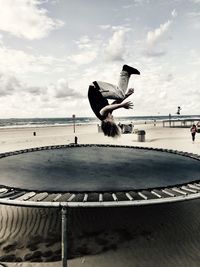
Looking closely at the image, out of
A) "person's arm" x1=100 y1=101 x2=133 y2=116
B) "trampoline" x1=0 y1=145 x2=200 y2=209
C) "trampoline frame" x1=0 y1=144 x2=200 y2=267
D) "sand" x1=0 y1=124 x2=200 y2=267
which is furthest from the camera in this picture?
"person's arm" x1=100 y1=101 x2=133 y2=116

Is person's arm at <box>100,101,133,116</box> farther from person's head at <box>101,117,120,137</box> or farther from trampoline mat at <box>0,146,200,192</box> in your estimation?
trampoline mat at <box>0,146,200,192</box>

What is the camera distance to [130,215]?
1096 centimetres

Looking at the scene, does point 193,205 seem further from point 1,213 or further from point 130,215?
point 1,213

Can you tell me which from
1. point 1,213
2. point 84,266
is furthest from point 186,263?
point 1,213

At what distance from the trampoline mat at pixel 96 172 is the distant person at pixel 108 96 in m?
2.47

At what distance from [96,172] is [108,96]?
3.97m

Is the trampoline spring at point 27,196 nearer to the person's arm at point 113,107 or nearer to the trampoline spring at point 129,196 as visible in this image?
the trampoline spring at point 129,196

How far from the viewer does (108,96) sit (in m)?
13.7

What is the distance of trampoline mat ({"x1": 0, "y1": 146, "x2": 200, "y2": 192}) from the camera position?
10.1 m

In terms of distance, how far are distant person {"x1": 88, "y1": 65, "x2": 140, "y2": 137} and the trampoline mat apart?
2473mm

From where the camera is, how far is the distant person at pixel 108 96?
13643 mm

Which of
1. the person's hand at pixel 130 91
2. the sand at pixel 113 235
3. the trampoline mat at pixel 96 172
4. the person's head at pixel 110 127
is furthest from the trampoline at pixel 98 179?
the person's hand at pixel 130 91

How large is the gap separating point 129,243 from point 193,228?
2916 mm

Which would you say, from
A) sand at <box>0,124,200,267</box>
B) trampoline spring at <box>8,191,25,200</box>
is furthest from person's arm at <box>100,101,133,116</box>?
trampoline spring at <box>8,191,25,200</box>
